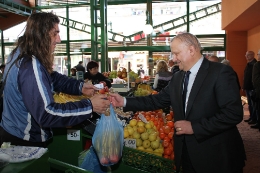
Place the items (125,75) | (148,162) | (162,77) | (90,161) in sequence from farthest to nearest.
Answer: (162,77) < (125,75) < (148,162) < (90,161)

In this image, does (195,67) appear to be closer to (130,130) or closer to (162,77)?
(130,130)

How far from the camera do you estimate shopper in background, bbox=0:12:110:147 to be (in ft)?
5.49

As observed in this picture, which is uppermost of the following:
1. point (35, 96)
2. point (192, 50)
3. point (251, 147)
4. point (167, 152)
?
point (192, 50)

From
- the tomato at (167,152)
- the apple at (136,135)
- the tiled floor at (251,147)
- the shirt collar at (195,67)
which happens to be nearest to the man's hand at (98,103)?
the shirt collar at (195,67)

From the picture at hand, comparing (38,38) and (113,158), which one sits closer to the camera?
(38,38)

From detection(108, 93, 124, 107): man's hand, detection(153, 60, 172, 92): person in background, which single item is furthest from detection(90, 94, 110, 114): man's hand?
detection(153, 60, 172, 92): person in background

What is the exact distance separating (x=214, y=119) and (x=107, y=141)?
77 cm

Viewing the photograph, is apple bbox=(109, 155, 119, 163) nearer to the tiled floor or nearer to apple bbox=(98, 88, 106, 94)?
apple bbox=(98, 88, 106, 94)

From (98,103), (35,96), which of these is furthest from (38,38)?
(98,103)

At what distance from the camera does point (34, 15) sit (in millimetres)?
1817

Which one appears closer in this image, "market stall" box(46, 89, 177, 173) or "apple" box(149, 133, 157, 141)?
"market stall" box(46, 89, 177, 173)

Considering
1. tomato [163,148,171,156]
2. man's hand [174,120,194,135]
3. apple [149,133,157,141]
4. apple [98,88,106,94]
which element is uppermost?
apple [98,88,106,94]

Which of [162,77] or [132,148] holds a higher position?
[162,77]

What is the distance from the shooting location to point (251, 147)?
17.3ft
